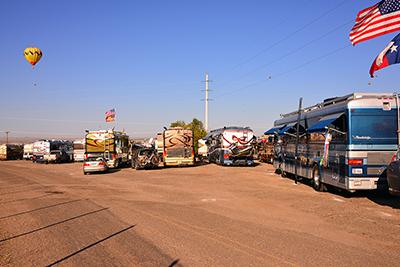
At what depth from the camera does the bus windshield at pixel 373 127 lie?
13633 millimetres

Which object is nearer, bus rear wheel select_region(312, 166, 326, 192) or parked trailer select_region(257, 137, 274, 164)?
bus rear wheel select_region(312, 166, 326, 192)

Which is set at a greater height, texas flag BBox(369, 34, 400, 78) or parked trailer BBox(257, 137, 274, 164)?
texas flag BBox(369, 34, 400, 78)

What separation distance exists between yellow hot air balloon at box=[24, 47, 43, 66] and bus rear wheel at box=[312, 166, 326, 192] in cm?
2848

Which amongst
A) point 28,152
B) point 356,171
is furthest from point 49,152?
point 356,171

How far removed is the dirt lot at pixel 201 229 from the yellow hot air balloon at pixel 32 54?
23.2 metres

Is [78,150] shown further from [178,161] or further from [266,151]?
[266,151]

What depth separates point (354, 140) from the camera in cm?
1362

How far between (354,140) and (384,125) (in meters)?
1.26

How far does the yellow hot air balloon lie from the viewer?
3594cm

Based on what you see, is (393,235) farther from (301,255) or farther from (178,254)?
(178,254)

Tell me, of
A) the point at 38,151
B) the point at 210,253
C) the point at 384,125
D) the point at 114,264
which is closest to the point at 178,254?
the point at 210,253

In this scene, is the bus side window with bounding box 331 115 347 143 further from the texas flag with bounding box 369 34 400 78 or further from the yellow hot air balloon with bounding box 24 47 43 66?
the yellow hot air balloon with bounding box 24 47 43 66

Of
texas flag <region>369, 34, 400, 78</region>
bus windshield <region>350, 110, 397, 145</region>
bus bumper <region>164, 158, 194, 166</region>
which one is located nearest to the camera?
texas flag <region>369, 34, 400, 78</region>

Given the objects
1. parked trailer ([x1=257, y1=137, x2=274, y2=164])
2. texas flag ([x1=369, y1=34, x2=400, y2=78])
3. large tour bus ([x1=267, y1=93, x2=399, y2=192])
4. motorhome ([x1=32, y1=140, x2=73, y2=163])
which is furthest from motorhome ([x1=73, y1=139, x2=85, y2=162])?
texas flag ([x1=369, y1=34, x2=400, y2=78])
